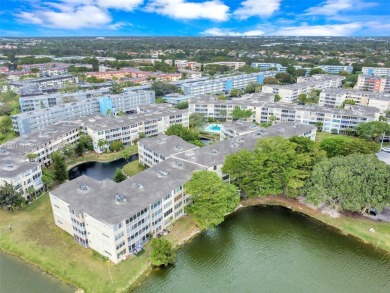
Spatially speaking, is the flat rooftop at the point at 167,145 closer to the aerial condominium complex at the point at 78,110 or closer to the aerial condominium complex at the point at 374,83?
the aerial condominium complex at the point at 78,110

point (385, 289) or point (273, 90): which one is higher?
point (273, 90)

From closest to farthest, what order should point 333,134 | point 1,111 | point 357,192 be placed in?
point 357,192 < point 333,134 < point 1,111

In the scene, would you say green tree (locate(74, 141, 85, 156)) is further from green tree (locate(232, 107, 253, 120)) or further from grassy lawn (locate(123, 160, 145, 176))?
green tree (locate(232, 107, 253, 120))

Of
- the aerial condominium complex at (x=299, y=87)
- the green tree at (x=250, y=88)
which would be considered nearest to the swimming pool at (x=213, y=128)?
the aerial condominium complex at (x=299, y=87)

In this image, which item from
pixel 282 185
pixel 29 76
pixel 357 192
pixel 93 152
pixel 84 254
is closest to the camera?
pixel 84 254

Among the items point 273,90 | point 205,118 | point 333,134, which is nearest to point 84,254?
point 205,118

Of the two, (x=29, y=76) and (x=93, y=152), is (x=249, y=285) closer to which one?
(x=93, y=152)
